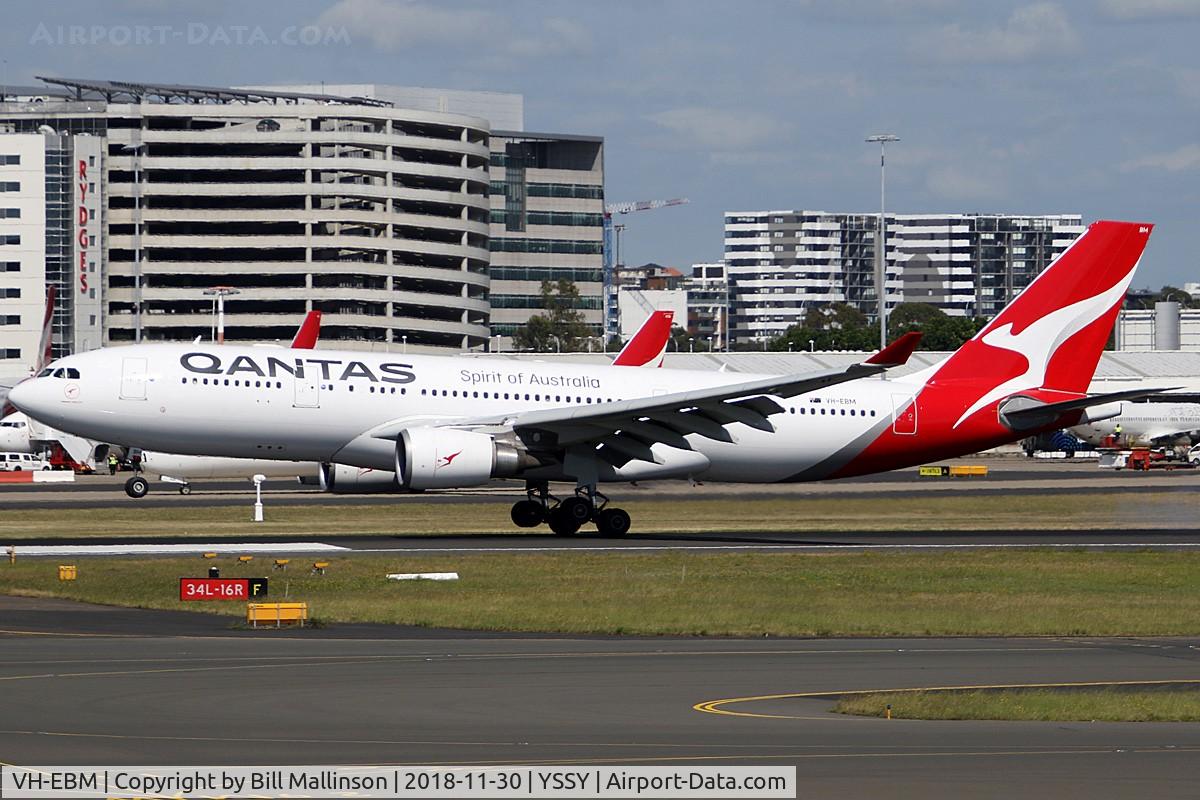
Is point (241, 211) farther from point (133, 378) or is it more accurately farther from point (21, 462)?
point (133, 378)

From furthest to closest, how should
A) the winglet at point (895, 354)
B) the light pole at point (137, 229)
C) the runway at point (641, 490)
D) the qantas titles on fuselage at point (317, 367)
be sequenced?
1. the light pole at point (137, 229)
2. the runway at point (641, 490)
3. the qantas titles on fuselage at point (317, 367)
4. the winglet at point (895, 354)

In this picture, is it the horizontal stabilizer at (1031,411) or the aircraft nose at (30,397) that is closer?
the aircraft nose at (30,397)

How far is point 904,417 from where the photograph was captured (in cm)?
4459

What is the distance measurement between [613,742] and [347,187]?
605 ft

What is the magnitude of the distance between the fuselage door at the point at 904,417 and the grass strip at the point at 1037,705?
26213 millimetres

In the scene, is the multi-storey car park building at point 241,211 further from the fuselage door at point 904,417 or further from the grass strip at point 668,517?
the fuselage door at point 904,417

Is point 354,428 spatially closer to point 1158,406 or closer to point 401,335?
point 1158,406

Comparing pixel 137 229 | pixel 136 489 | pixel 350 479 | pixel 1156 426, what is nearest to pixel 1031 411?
pixel 350 479

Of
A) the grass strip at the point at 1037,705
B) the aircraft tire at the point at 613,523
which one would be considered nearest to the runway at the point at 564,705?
the grass strip at the point at 1037,705

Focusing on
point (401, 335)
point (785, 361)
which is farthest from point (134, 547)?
point (401, 335)

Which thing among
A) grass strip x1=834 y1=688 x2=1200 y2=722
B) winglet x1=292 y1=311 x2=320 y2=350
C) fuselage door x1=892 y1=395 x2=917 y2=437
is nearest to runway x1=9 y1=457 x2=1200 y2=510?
winglet x1=292 y1=311 x2=320 y2=350

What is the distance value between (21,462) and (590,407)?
7933 centimetres

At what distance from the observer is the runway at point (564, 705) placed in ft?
45.8

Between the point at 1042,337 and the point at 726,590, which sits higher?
the point at 1042,337
